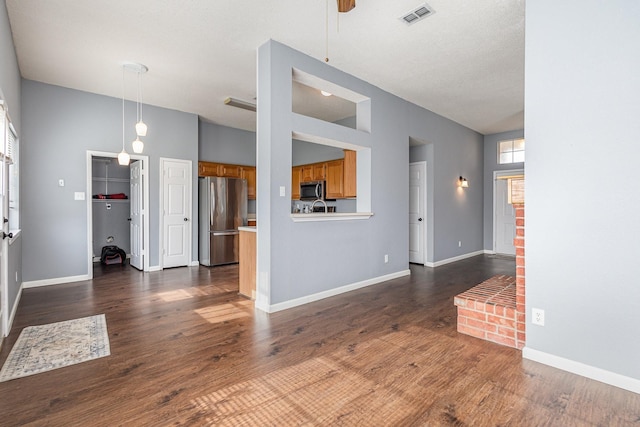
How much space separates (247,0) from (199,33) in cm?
78

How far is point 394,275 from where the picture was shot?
4984mm

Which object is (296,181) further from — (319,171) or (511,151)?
(511,151)

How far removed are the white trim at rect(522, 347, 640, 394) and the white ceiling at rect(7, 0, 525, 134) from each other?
291 centimetres

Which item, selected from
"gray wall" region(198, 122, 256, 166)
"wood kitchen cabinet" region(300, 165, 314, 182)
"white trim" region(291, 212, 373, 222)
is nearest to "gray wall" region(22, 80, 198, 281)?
"gray wall" region(198, 122, 256, 166)

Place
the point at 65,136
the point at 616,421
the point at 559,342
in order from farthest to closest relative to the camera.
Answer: the point at 65,136, the point at 559,342, the point at 616,421

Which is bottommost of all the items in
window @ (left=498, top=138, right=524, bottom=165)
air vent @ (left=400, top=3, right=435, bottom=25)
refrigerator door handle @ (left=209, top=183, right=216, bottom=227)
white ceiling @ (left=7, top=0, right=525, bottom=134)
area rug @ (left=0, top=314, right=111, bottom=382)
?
area rug @ (left=0, top=314, right=111, bottom=382)

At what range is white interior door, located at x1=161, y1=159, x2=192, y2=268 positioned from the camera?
5.73 meters

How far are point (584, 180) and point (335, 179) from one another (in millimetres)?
4587

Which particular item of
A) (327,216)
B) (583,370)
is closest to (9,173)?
(327,216)

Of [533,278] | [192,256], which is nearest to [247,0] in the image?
[533,278]

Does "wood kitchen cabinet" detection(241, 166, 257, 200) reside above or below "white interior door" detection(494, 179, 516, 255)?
above

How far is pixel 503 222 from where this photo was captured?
7449 mm

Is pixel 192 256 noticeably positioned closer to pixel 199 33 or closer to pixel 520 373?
pixel 199 33

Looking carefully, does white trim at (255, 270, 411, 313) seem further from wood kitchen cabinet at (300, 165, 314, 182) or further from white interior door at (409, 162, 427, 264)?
wood kitchen cabinet at (300, 165, 314, 182)
